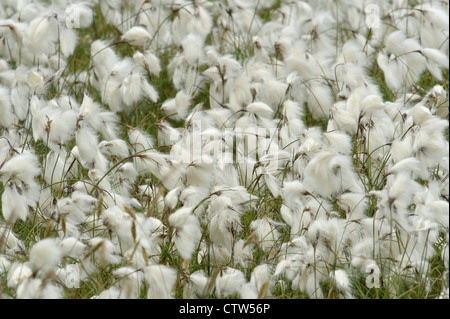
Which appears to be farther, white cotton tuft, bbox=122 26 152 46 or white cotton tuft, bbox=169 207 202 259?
white cotton tuft, bbox=122 26 152 46

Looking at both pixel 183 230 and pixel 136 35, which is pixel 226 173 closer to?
pixel 183 230

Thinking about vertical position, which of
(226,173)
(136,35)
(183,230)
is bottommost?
(183,230)

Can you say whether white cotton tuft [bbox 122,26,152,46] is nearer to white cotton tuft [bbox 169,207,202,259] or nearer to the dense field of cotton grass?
the dense field of cotton grass

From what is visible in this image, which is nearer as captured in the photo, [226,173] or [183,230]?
[183,230]

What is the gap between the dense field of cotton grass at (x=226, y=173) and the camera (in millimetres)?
2365

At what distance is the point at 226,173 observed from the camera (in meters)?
2.88

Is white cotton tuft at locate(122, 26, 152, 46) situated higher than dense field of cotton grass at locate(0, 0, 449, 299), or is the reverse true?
white cotton tuft at locate(122, 26, 152, 46)

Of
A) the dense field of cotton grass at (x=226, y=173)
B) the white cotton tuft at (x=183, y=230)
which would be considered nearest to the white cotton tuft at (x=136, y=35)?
the dense field of cotton grass at (x=226, y=173)

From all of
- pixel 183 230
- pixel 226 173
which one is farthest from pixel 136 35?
pixel 183 230

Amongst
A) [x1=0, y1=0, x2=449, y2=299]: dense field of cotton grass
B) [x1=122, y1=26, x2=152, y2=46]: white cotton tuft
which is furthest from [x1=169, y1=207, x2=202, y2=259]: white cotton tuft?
[x1=122, y1=26, x2=152, y2=46]: white cotton tuft

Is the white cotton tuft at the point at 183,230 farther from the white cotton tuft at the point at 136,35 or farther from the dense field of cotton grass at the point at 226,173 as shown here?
the white cotton tuft at the point at 136,35

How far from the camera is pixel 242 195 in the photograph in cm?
270

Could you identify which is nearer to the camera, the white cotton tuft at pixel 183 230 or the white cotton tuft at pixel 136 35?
the white cotton tuft at pixel 183 230

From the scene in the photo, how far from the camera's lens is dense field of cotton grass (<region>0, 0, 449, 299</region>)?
2.37 metres
